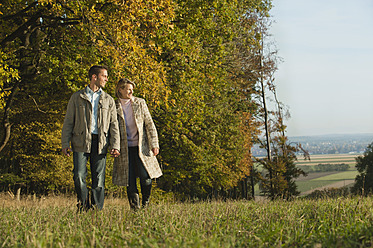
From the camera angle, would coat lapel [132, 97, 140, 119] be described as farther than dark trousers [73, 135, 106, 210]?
Yes

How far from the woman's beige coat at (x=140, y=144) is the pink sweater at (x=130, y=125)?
57 mm

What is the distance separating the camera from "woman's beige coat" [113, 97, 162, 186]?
6406 mm

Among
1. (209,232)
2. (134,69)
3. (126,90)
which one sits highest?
(134,69)

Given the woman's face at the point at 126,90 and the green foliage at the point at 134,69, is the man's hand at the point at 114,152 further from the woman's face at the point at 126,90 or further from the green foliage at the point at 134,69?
the green foliage at the point at 134,69

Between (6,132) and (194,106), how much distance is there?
687 centimetres

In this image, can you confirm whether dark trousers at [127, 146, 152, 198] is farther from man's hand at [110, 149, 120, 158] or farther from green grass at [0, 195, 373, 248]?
green grass at [0, 195, 373, 248]

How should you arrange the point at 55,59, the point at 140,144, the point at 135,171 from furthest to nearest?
1. the point at 55,59
2. the point at 135,171
3. the point at 140,144

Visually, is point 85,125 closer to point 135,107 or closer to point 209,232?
point 135,107

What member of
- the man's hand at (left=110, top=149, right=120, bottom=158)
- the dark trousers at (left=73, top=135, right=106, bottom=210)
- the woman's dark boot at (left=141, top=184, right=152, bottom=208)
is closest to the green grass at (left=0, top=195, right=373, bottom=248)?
the dark trousers at (left=73, top=135, right=106, bottom=210)

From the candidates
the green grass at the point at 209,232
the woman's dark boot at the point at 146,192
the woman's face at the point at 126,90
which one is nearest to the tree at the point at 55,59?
the woman's face at the point at 126,90

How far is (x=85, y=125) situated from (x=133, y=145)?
2.62 feet

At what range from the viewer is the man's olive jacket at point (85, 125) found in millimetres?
6035

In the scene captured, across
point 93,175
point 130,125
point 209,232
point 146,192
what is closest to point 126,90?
point 130,125

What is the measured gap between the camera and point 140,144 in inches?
253
